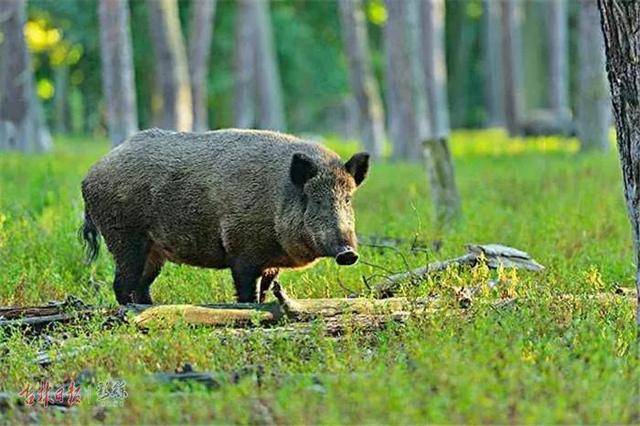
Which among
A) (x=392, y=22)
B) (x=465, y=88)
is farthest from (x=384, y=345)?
(x=465, y=88)

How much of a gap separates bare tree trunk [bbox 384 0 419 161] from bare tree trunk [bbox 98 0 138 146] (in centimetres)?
539

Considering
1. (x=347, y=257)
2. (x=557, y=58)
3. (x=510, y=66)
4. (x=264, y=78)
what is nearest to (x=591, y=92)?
(x=264, y=78)

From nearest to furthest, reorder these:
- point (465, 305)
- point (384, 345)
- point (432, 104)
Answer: point (384, 345) < point (465, 305) < point (432, 104)

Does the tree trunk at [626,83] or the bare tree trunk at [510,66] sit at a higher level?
the tree trunk at [626,83]

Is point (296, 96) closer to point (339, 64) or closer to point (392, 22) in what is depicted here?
point (339, 64)

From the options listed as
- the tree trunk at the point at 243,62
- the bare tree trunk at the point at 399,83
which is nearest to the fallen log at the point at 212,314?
the bare tree trunk at the point at 399,83

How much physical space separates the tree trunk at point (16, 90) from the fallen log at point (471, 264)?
17.4 m

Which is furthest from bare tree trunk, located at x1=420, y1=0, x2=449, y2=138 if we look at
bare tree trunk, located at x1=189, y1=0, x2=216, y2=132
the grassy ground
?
the grassy ground

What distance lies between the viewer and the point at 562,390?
5914 mm

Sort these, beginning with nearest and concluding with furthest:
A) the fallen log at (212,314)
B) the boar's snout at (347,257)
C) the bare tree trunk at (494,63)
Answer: the fallen log at (212,314) < the boar's snout at (347,257) < the bare tree trunk at (494,63)

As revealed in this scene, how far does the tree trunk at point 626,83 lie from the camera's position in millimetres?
7453

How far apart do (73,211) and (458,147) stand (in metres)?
19.3

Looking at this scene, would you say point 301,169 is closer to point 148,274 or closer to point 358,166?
point 358,166

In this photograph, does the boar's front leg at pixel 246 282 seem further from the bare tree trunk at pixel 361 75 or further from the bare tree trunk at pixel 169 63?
the bare tree trunk at pixel 361 75
